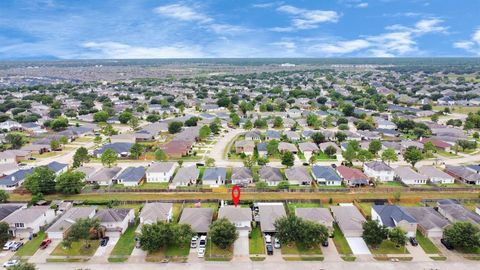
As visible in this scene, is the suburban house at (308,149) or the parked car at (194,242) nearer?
the parked car at (194,242)

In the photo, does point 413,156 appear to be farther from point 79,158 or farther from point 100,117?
point 100,117

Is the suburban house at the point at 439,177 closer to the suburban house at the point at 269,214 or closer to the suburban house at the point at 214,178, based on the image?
the suburban house at the point at 269,214

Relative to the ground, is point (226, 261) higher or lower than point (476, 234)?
lower

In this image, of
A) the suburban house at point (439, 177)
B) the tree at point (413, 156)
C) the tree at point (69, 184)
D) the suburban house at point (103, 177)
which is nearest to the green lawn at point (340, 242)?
the suburban house at point (439, 177)

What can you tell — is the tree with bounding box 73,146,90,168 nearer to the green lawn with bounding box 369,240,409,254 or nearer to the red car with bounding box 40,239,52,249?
the red car with bounding box 40,239,52,249

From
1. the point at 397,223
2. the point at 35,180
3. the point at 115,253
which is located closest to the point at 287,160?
the point at 397,223

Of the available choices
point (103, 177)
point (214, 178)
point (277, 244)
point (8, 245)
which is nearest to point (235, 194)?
point (214, 178)

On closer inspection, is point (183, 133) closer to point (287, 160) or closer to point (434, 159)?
point (287, 160)
